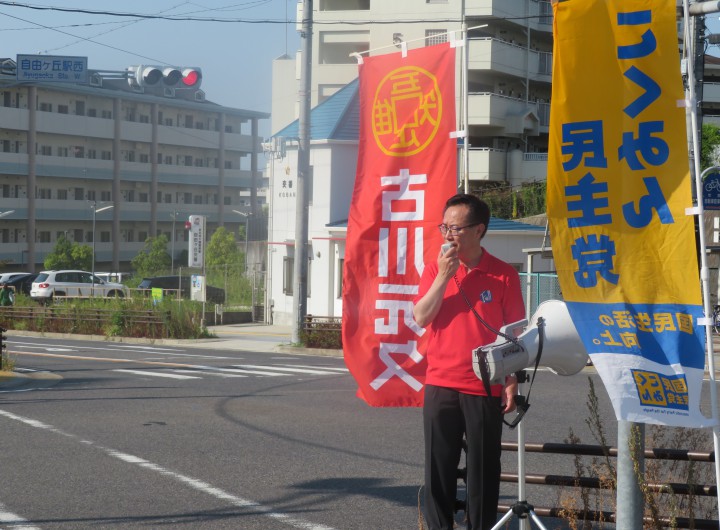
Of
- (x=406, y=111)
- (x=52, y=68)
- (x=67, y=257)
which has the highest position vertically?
(x=52, y=68)

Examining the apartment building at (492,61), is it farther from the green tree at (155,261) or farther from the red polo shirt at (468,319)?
the red polo shirt at (468,319)

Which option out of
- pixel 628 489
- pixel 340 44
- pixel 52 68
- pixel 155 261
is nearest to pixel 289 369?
pixel 628 489

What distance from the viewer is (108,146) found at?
80.2m

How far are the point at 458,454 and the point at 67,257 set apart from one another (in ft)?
217

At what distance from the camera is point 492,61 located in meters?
48.6

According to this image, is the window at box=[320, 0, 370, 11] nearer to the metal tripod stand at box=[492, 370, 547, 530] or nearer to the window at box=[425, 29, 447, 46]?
the window at box=[425, 29, 447, 46]

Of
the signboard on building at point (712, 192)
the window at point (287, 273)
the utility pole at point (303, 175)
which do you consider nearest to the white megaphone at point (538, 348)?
the signboard on building at point (712, 192)

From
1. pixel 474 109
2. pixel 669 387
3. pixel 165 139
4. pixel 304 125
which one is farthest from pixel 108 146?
pixel 669 387

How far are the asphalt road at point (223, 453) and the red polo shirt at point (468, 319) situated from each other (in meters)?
2.11

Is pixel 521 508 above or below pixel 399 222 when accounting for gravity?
below

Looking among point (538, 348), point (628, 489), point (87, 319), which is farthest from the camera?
point (87, 319)

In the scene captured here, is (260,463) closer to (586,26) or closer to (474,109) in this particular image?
(586,26)

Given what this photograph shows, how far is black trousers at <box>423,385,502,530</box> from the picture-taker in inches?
185

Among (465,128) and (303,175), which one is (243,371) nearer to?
(303,175)
